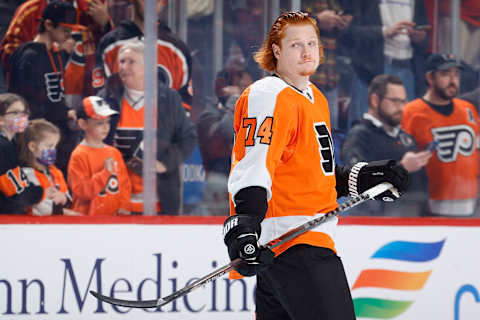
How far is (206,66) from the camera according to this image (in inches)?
143

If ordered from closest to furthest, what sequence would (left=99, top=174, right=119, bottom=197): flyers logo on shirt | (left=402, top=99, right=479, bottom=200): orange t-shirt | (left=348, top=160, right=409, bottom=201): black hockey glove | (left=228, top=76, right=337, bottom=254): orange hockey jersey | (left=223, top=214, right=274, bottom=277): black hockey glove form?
(left=223, top=214, right=274, bottom=277): black hockey glove, (left=228, top=76, right=337, bottom=254): orange hockey jersey, (left=348, top=160, right=409, bottom=201): black hockey glove, (left=99, top=174, right=119, bottom=197): flyers logo on shirt, (left=402, top=99, right=479, bottom=200): orange t-shirt

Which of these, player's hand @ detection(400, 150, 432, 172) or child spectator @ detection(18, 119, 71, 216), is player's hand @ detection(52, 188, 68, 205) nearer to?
child spectator @ detection(18, 119, 71, 216)

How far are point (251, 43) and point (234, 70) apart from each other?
16 centimetres

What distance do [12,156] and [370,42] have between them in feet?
6.21

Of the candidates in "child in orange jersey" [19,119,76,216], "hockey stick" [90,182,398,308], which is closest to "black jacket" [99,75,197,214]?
"child in orange jersey" [19,119,76,216]

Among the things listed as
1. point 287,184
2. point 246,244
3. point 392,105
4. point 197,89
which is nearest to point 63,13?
point 197,89

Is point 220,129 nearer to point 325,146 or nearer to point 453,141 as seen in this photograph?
point 453,141

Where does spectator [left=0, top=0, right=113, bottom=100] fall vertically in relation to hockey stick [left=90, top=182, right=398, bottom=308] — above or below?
above

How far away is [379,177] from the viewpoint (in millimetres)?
2055

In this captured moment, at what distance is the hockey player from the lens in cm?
174

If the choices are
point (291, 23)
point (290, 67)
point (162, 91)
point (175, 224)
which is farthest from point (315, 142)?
point (162, 91)

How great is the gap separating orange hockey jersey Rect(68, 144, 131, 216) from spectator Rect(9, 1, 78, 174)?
63 millimetres

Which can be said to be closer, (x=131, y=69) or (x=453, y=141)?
(x=131, y=69)

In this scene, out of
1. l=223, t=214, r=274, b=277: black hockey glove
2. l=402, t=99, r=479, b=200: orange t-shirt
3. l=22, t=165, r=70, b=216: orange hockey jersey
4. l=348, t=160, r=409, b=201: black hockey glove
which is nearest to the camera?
l=223, t=214, r=274, b=277: black hockey glove
